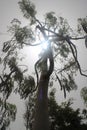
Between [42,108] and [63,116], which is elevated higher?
[42,108]

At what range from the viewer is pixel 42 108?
930 cm

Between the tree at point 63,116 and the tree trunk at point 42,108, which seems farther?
the tree at point 63,116

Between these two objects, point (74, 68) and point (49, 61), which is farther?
point (74, 68)

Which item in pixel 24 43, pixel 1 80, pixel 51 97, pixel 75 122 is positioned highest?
pixel 24 43

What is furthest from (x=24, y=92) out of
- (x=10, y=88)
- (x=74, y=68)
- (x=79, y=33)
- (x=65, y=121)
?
(x=65, y=121)

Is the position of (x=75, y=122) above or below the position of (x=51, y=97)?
below

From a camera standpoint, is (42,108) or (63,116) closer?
(42,108)

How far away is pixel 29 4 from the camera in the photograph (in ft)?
48.1

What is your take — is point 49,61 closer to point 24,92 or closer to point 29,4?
point 24,92

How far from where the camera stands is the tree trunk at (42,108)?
8781 millimetres

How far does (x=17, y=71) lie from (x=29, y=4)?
4.60 meters

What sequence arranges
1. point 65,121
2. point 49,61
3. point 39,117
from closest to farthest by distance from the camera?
point 39,117 < point 49,61 < point 65,121

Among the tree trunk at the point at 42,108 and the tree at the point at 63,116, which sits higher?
the tree trunk at the point at 42,108

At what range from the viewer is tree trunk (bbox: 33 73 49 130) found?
346 inches
